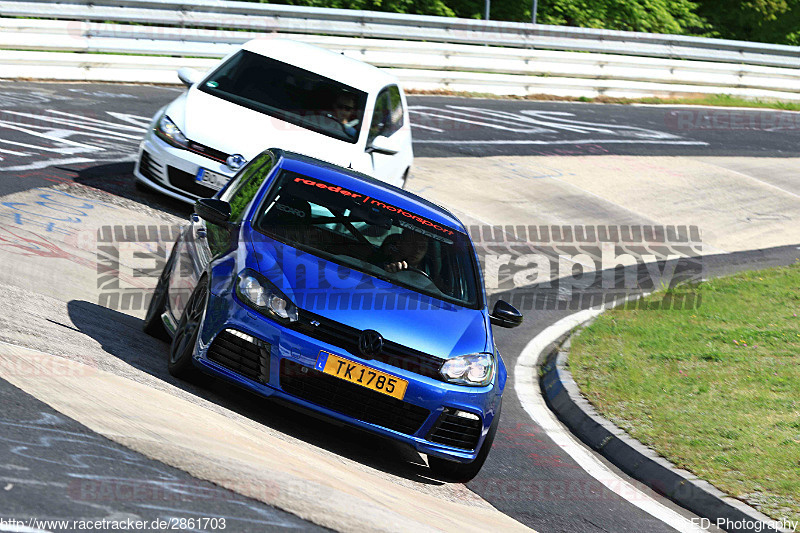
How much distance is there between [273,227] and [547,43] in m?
19.5

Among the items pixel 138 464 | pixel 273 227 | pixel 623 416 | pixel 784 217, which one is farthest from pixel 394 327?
pixel 784 217

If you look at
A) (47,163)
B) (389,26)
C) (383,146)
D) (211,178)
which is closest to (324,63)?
(383,146)

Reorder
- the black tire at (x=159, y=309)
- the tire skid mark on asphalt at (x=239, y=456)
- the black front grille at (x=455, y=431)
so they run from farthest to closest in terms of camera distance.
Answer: the black tire at (x=159, y=309)
the black front grille at (x=455, y=431)
the tire skid mark on asphalt at (x=239, y=456)

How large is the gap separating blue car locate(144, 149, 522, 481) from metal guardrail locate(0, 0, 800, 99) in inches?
462

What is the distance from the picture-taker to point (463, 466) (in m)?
6.43

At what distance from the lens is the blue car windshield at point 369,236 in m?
6.87

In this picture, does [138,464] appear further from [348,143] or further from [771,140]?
[771,140]

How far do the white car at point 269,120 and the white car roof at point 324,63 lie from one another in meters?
0.01

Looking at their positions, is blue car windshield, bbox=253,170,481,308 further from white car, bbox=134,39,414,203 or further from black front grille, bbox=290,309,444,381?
white car, bbox=134,39,414,203

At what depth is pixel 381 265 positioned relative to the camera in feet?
22.6

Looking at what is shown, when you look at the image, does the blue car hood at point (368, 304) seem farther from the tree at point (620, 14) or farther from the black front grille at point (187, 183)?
the tree at point (620, 14)

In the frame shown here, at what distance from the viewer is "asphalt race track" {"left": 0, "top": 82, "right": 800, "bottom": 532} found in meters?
4.62

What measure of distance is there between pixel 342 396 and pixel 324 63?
7.13m

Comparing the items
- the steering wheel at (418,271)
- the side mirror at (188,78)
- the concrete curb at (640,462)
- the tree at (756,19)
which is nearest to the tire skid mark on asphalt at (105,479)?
the steering wheel at (418,271)
